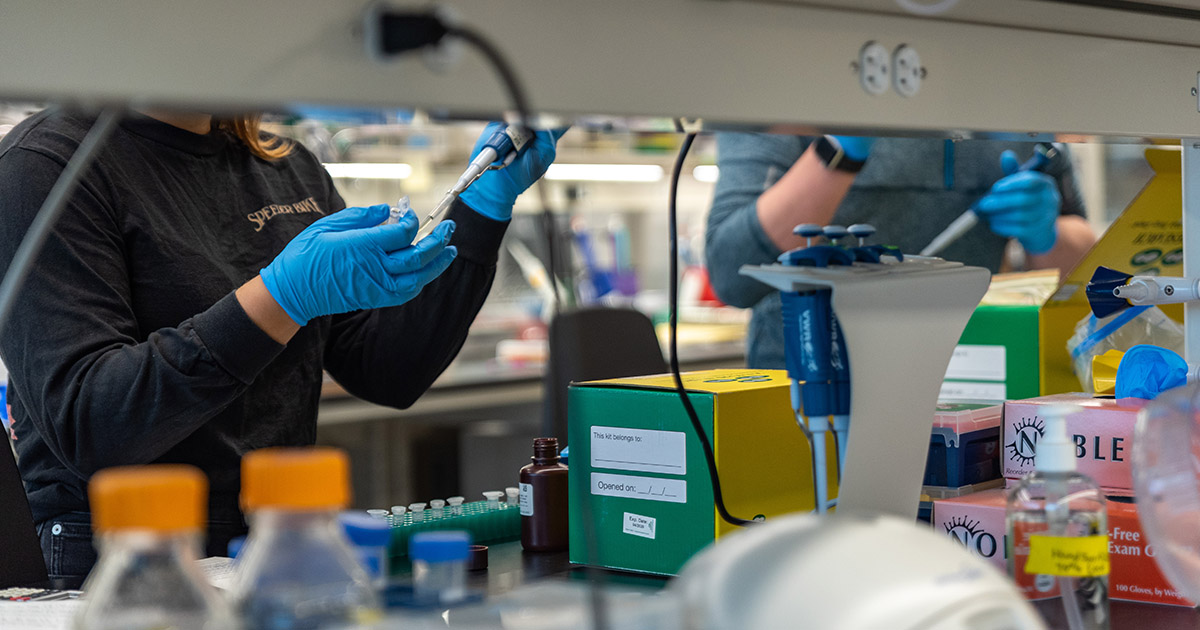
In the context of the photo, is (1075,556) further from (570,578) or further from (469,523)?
(469,523)

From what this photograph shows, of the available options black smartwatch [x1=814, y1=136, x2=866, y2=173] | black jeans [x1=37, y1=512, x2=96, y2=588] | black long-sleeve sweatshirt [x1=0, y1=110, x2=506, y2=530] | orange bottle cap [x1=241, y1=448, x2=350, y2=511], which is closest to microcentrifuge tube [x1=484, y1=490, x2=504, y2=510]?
black long-sleeve sweatshirt [x1=0, y1=110, x2=506, y2=530]

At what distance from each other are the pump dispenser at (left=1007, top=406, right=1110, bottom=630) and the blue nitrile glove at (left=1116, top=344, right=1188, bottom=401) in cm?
30

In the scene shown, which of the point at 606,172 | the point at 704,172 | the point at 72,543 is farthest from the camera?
the point at 704,172

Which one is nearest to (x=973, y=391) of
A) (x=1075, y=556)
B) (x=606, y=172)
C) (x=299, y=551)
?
(x=1075, y=556)

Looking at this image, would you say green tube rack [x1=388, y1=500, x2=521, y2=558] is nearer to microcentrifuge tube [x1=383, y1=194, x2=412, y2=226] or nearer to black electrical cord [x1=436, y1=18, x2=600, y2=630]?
microcentrifuge tube [x1=383, y1=194, x2=412, y2=226]

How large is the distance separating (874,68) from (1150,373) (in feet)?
1.72

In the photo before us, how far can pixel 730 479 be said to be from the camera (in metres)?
1.04

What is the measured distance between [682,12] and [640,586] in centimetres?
53

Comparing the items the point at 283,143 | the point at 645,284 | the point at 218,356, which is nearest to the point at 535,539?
the point at 218,356

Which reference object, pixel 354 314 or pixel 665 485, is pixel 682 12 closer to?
pixel 665 485

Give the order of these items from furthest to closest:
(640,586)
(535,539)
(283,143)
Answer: (283,143) < (535,539) < (640,586)

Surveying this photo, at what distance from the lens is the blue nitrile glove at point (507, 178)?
1389 millimetres

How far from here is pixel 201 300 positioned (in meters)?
1.48

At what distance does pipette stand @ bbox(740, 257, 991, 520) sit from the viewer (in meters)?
0.82
